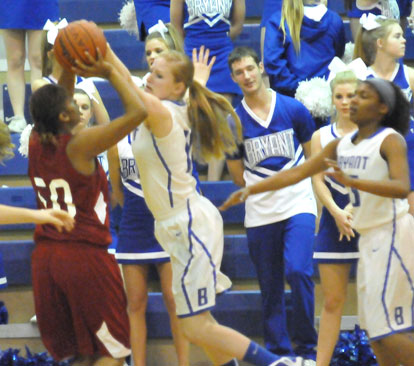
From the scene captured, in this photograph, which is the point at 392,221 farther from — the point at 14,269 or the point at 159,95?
the point at 14,269

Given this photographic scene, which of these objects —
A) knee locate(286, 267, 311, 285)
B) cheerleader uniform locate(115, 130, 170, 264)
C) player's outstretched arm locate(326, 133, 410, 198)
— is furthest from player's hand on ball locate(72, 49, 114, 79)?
knee locate(286, 267, 311, 285)

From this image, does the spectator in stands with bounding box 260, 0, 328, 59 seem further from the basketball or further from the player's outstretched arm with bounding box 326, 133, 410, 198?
the basketball

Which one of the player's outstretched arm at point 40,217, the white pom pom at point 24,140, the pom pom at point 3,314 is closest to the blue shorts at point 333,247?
the player's outstretched arm at point 40,217

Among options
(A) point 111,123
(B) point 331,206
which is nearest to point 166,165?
(A) point 111,123

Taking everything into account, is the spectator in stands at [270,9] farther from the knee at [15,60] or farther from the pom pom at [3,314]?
the pom pom at [3,314]

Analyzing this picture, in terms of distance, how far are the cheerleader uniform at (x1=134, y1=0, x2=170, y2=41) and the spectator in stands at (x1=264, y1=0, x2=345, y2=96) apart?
93cm

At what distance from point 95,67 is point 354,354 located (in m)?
2.56

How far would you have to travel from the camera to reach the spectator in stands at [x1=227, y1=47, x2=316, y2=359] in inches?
232

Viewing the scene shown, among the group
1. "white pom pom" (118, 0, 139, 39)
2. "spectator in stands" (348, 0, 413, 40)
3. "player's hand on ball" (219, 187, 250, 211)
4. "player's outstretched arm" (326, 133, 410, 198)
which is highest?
"spectator in stands" (348, 0, 413, 40)

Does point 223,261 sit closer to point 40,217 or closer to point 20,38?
point 20,38

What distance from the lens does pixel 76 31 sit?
470 cm

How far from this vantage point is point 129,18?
803 cm

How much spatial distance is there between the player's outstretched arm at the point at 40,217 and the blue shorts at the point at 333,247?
5.65 feet

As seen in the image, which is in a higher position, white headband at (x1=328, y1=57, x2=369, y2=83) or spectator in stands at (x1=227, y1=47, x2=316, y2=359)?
white headband at (x1=328, y1=57, x2=369, y2=83)
